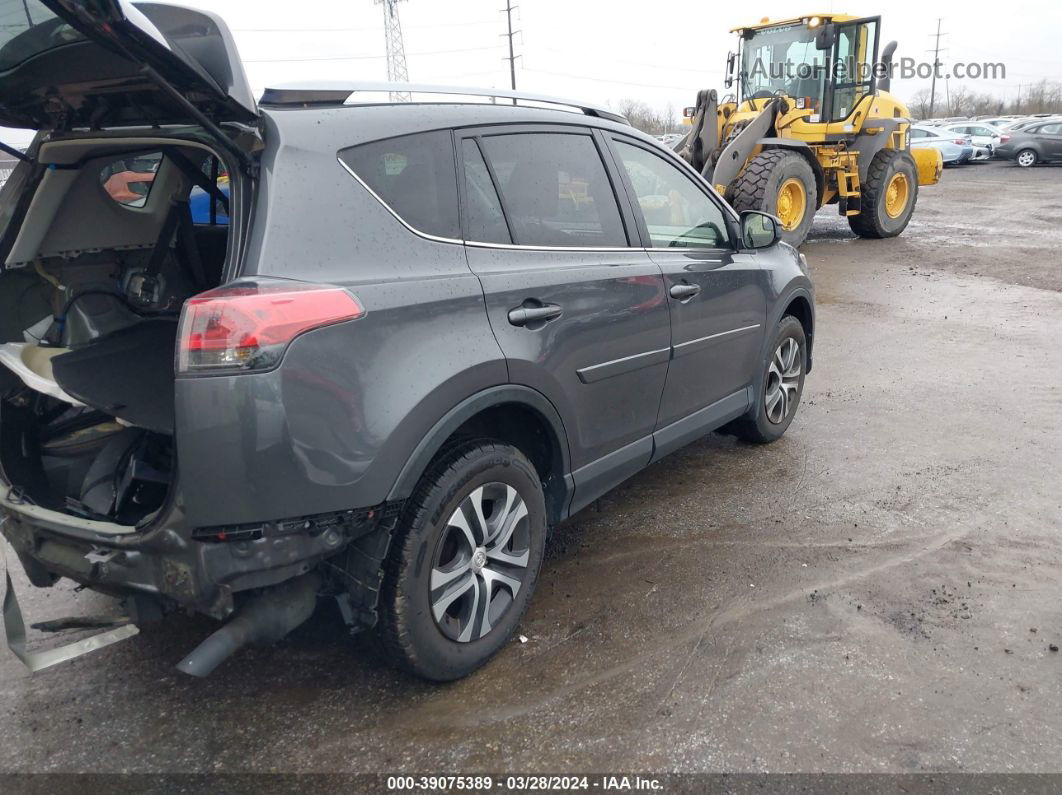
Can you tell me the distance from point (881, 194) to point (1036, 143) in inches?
760

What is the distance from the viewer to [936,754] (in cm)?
245

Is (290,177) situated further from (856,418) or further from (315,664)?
(856,418)

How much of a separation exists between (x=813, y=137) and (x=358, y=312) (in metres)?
12.0

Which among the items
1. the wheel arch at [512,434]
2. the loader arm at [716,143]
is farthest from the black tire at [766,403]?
the loader arm at [716,143]

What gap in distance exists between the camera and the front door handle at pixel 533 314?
110 inches

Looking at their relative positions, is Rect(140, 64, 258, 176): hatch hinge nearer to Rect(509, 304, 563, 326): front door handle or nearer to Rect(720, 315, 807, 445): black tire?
Rect(509, 304, 563, 326): front door handle

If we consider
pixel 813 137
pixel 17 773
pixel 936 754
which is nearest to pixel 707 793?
pixel 936 754

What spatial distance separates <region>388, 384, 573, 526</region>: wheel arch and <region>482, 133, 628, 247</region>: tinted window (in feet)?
1.98

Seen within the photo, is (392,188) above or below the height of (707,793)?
above

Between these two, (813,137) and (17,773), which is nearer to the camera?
(17,773)

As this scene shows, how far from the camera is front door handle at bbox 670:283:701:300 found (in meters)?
3.63

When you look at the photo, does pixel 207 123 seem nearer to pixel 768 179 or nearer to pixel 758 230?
pixel 758 230

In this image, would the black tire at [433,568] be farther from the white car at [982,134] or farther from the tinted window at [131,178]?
the white car at [982,134]

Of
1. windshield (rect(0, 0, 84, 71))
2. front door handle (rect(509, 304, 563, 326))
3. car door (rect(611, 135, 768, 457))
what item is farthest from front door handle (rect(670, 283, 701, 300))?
windshield (rect(0, 0, 84, 71))
